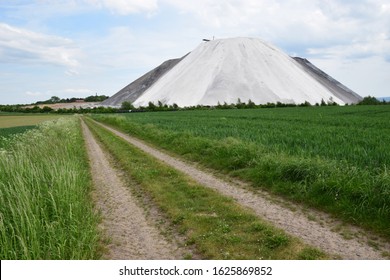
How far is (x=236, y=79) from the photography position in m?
129

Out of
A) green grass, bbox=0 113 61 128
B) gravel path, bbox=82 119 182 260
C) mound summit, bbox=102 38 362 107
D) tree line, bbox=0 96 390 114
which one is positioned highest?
mound summit, bbox=102 38 362 107

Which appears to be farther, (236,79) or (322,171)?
(236,79)

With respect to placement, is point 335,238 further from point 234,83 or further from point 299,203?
point 234,83

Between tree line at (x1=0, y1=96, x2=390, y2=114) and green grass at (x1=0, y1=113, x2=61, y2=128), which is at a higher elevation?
tree line at (x1=0, y1=96, x2=390, y2=114)

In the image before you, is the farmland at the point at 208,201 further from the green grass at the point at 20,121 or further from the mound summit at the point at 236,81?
the mound summit at the point at 236,81

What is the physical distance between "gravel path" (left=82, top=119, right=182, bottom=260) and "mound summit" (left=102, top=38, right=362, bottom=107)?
105974 millimetres

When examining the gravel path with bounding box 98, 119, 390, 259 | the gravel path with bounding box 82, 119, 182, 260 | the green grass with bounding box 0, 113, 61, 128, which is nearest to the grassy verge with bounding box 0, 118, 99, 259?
the gravel path with bounding box 82, 119, 182, 260

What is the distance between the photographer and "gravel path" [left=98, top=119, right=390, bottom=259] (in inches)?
248

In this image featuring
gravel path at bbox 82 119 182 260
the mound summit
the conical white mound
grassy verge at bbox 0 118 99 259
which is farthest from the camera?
the mound summit

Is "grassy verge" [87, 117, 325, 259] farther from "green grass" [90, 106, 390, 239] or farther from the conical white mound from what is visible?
the conical white mound

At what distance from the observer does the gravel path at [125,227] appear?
20.9 ft

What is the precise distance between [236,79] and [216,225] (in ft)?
410

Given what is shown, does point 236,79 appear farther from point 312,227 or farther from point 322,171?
point 312,227

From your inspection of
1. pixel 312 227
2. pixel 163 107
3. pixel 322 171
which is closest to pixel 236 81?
pixel 163 107
